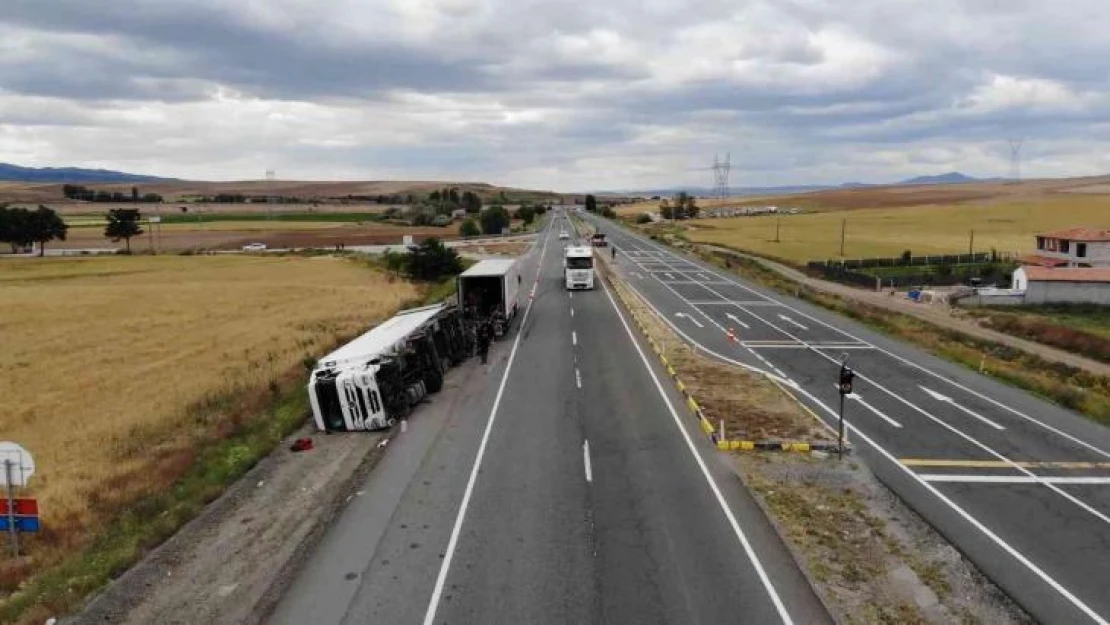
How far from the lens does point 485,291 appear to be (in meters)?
38.4

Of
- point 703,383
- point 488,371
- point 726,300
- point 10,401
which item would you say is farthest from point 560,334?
point 10,401

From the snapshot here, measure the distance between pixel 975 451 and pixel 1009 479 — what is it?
212 cm

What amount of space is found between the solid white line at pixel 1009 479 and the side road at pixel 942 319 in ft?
64.2

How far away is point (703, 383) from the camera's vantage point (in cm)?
2789

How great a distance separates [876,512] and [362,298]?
46.0 meters

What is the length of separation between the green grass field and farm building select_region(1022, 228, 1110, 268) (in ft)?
73.0

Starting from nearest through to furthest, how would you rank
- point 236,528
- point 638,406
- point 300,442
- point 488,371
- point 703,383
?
point 236,528 < point 300,442 < point 638,406 < point 703,383 < point 488,371

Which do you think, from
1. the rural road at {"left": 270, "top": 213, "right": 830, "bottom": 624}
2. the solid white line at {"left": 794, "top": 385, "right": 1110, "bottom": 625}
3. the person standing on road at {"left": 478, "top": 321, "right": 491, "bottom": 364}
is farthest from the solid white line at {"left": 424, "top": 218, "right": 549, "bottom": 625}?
the solid white line at {"left": 794, "top": 385, "right": 1110, "bottom": 625}

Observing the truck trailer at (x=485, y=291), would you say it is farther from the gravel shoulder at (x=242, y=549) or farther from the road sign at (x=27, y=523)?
the road sign at (x=27, y=523)

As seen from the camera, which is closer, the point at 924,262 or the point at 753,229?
the point at 924,262

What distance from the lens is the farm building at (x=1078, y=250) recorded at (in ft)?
218

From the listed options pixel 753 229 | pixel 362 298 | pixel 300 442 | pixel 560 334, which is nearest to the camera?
pixel 300 442

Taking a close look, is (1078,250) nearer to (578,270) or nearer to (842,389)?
(578,270)

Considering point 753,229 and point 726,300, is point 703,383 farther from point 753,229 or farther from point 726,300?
point 753,229
